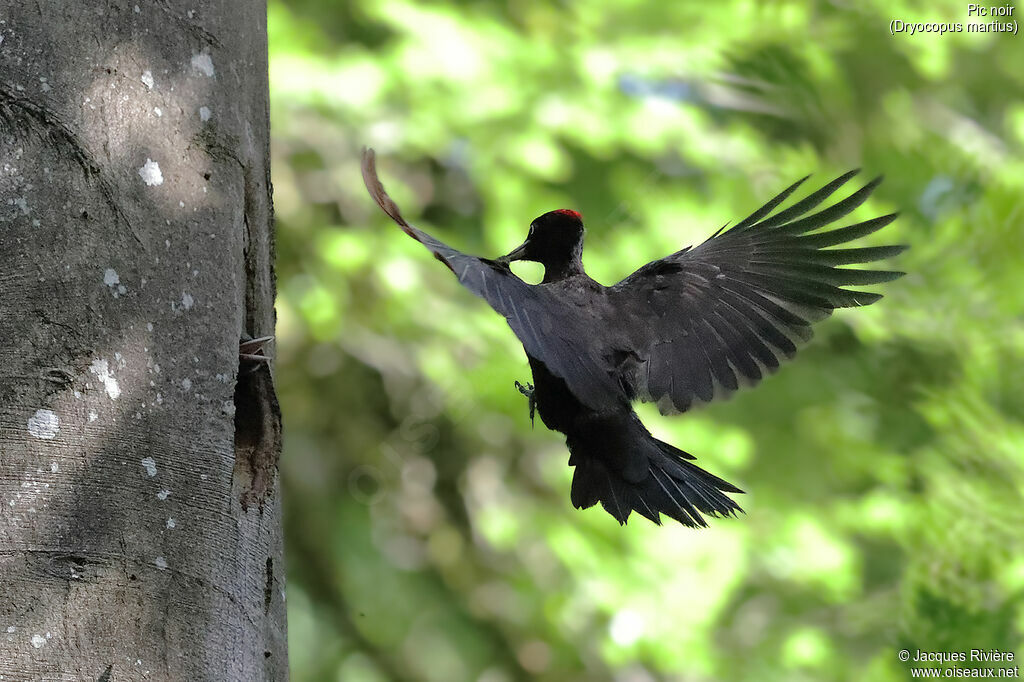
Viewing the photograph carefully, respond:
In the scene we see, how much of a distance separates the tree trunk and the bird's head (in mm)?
995

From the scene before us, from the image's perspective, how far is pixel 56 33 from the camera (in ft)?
5.39

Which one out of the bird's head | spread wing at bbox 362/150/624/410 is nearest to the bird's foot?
spread wing at bbox 362/150/624/410

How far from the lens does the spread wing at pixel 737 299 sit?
2539mm

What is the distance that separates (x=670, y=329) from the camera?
103 inches

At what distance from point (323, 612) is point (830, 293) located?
409 centimetres

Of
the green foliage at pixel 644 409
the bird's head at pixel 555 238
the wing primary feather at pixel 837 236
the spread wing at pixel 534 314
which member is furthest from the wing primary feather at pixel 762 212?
the green foliage at pixel 644 409

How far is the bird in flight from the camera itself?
2.35 metres

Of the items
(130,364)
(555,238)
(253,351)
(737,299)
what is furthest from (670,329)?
(130,364)

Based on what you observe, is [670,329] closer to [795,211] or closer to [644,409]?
[795,211]

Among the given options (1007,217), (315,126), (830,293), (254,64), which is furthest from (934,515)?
(254,64)

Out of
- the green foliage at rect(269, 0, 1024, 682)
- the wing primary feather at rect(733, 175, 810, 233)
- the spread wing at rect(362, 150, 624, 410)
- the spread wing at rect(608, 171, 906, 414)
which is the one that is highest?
the green foliage at rect(269, 0, 1024, 682)

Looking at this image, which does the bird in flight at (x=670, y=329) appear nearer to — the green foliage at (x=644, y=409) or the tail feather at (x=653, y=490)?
the tail feather at (x=653, y=490)

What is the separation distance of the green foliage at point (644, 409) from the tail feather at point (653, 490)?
253 cm

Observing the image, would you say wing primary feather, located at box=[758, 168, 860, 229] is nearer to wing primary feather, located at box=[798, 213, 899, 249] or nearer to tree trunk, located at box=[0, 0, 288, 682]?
wing primary feather, located at box=[798, 213, 899, 249]
